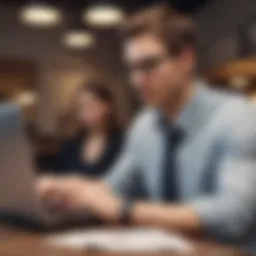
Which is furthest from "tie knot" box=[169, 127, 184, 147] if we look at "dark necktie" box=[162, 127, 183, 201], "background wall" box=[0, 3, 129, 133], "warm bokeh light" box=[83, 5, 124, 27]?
"warm bokeh light" box=[83, 5, 124, 27]

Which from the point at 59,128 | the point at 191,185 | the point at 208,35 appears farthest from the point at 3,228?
the point at 208,35

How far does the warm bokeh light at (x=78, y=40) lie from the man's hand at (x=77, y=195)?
0.24 meters

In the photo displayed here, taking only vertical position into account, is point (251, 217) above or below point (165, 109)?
below

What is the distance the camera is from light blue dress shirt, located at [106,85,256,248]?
93cm

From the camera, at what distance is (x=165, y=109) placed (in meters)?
0.99

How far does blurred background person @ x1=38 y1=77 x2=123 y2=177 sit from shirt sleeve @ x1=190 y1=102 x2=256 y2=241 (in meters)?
0.18

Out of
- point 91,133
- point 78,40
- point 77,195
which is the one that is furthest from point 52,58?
point 77,195

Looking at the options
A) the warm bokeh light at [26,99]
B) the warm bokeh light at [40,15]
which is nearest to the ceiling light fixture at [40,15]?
the warm bokeh light at [40,15]

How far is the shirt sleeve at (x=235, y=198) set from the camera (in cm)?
93

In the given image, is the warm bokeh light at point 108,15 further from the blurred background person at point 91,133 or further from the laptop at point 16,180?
the laptop at point 16,180

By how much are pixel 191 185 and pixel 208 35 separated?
27 centimetres

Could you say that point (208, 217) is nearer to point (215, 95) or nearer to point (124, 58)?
point (215, 95)

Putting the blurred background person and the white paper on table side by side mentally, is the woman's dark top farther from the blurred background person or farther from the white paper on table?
the white paper on table

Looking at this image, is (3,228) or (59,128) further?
(59,128)
